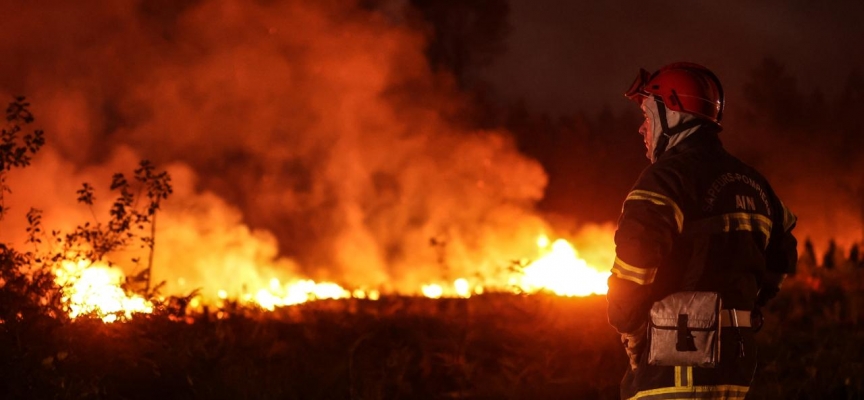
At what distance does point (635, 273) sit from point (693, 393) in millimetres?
561

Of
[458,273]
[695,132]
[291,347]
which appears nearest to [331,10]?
[458,273]

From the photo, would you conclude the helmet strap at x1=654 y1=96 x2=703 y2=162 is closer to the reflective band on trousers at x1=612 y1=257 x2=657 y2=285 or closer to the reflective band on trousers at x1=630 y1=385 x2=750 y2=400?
the reflective band on trousers at x1=612 y1=257 x2=657 y2=285

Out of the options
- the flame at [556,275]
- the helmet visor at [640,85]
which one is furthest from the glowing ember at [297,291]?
the helmet visor at [640,85]

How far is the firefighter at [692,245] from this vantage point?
358 cm

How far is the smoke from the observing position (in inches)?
560

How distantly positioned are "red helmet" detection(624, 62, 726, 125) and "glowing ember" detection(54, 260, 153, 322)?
15.8 feet

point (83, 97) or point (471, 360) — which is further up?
point (83, 97)

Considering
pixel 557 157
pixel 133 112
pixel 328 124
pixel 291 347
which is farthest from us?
pixel 557 157

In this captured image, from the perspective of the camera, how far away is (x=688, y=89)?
404 centimetres

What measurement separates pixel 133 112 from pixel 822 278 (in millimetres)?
11105

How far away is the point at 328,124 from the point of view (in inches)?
697

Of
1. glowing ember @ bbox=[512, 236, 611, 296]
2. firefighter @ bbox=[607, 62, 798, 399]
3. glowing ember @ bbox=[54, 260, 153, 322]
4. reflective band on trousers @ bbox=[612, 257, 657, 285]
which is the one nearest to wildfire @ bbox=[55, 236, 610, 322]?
glowing ember @ bbox=[512, 236, 611, 296]

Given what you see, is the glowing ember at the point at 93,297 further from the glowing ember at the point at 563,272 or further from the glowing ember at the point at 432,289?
the glowing ember at the point at 432,289

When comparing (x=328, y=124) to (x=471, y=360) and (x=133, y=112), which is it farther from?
(x=471, y=360)
